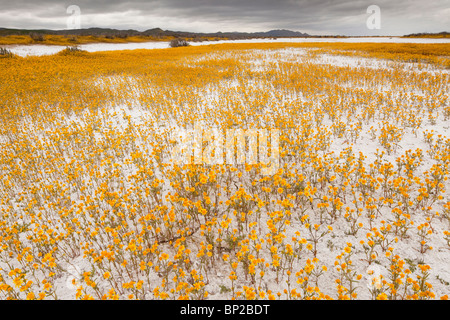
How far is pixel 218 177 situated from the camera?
20.6 ft

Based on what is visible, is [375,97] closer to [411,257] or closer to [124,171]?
[411,257]

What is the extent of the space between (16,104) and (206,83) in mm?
12695

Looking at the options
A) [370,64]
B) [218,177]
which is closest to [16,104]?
[218,177]

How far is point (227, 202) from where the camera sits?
15.5 feet

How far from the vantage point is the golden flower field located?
383 centimetres

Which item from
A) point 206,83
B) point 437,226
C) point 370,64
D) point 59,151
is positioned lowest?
point 437,226

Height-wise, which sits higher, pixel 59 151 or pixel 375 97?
pixel 375 97

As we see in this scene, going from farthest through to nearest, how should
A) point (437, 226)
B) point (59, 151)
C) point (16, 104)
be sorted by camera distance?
1. point (16, 104)
2. point (59, 151)
3. point (437, 226)

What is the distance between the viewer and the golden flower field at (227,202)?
3826 mm

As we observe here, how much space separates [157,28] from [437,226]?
21230cm

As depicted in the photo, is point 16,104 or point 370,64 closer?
point 16,104
